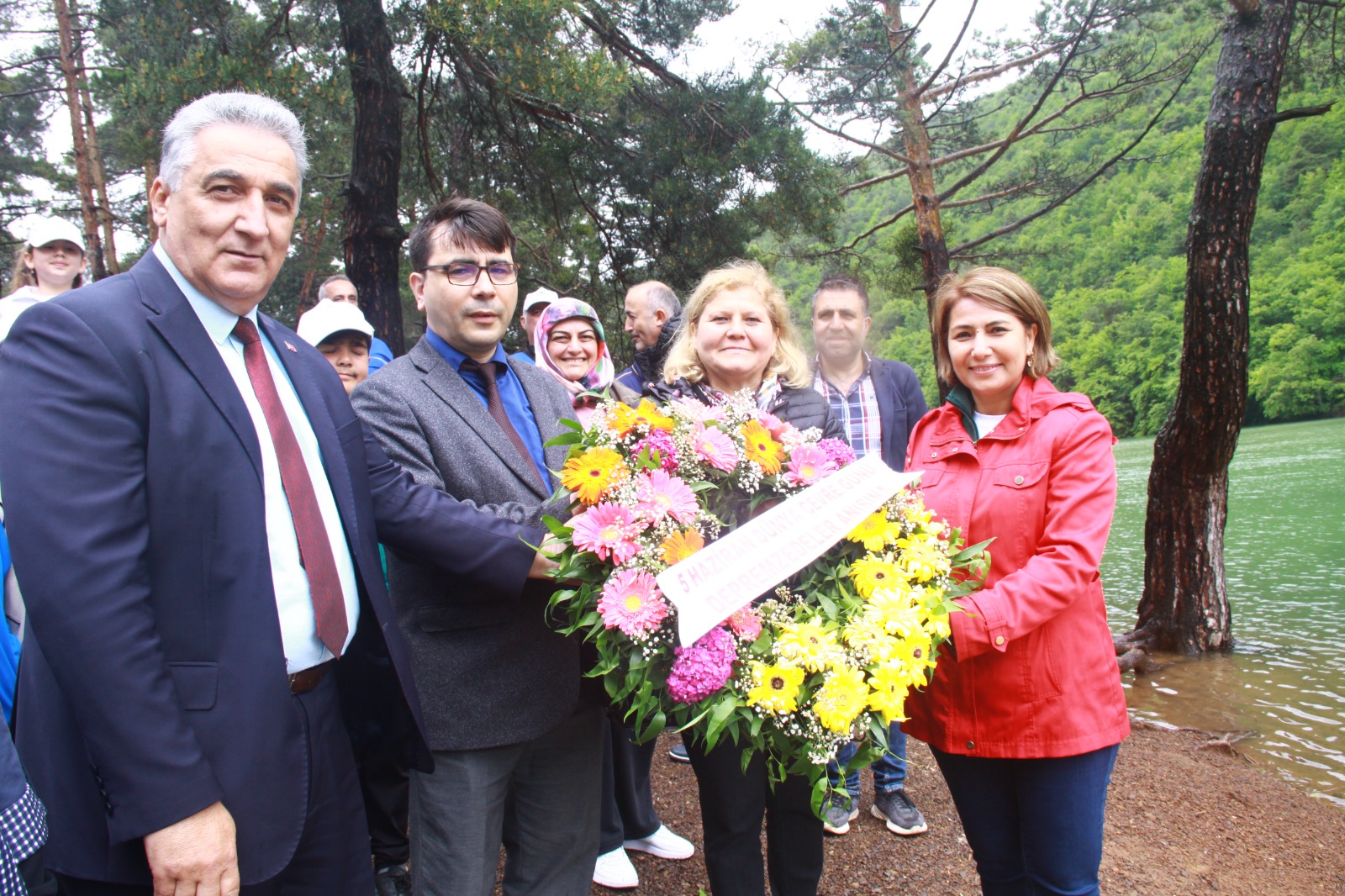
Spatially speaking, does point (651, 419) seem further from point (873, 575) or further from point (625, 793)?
point (625, 793)

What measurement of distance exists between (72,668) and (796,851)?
5.90 ft

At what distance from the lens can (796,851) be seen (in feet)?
7.18

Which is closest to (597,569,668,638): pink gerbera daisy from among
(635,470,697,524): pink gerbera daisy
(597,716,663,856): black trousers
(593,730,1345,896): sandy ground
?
(635,470,697,524): pink gerbera daisy

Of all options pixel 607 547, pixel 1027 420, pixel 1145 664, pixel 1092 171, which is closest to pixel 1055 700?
pixel 1027 420

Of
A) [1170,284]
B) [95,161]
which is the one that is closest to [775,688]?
[95,161]

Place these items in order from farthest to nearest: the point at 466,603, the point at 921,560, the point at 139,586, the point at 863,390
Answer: the point at 863,390 < the point at 466,603 < the point at 921,560 < the point at 139,586

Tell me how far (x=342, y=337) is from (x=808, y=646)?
9.24 ft

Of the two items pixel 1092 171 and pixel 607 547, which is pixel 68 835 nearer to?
pixel 607 547

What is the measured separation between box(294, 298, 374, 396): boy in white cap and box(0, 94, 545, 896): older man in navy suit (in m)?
1.74

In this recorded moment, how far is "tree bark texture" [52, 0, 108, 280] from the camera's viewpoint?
11.0m

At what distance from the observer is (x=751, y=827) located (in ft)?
7.02

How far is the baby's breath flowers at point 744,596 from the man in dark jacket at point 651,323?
1.93m

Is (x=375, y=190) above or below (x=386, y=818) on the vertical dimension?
above

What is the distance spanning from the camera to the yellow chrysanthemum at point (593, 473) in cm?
187
